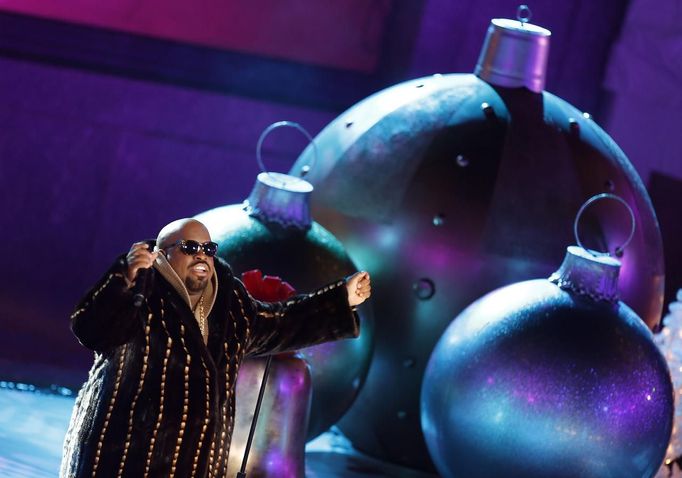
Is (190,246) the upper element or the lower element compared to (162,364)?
upper

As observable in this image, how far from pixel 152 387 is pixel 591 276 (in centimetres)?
143

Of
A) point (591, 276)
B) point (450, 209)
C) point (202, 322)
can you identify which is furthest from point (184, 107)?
point (202, 322)

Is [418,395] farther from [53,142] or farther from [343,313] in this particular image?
[53,142]

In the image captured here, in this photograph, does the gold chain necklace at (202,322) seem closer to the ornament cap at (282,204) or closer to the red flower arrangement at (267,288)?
the red flower arrangement at (267,288)

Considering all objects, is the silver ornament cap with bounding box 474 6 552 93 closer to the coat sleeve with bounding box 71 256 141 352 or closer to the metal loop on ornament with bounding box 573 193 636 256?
the metal loop on ornament with bounding box 573 193 636 256

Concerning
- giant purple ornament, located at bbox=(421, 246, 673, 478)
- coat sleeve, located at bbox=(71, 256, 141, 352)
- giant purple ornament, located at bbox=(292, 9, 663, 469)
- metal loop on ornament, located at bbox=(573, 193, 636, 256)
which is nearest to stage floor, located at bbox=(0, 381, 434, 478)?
giant purple ornament, located at bbox=(292, 9, 663, 469)

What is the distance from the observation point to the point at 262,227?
149 inches

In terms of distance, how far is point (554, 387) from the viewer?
11.2 feet

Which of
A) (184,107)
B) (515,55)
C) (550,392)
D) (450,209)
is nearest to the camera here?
(550,392)

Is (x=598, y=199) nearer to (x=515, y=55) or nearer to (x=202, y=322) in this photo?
(x=515, y=55)

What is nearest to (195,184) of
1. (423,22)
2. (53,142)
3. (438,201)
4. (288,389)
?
(53,142)

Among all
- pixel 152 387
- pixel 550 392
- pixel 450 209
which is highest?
pixel 450 209

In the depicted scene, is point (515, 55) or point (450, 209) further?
point (515, 55)

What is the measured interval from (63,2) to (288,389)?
8.48ft
